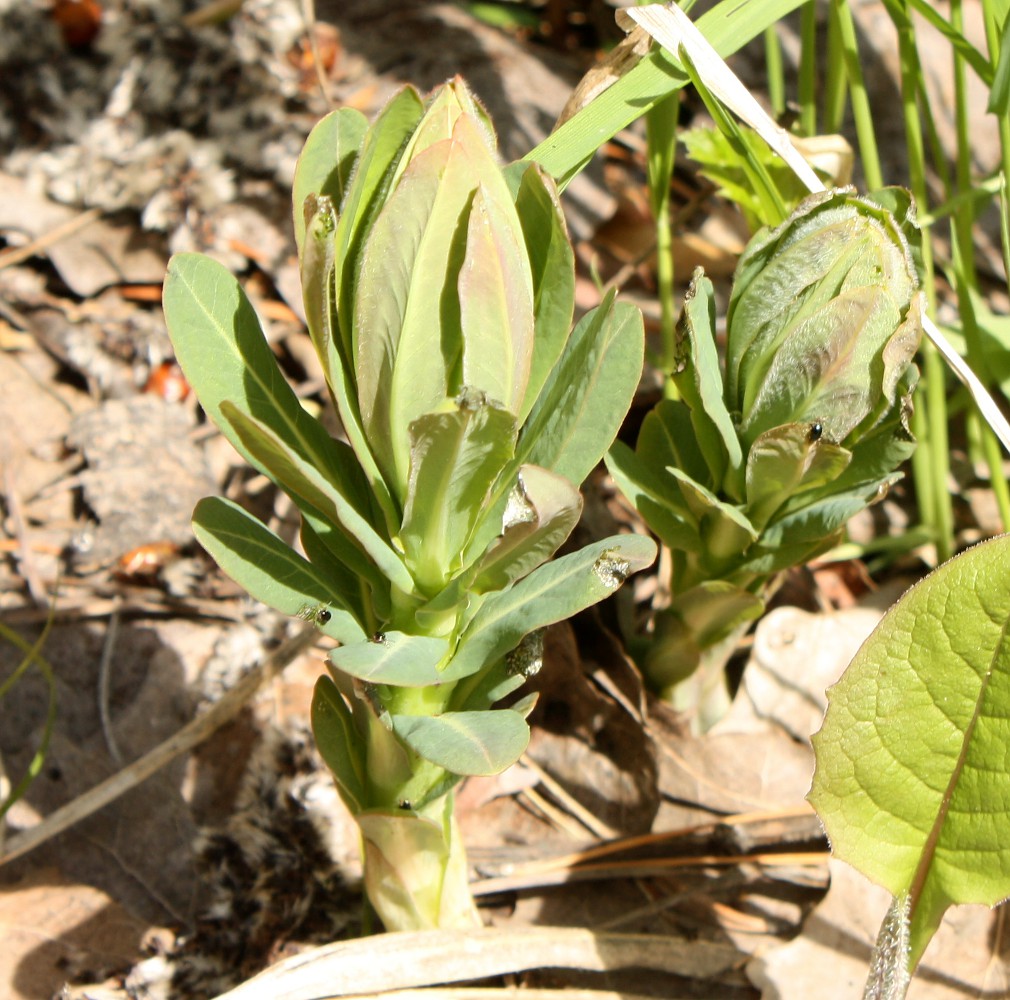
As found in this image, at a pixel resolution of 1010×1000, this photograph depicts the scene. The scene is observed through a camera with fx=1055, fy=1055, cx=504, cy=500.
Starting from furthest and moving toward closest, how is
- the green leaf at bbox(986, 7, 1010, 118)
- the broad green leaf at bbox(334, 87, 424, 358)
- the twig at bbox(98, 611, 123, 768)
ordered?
the twig at bbox(98, 611, 123, 768) < the green leaf at bbox(986, 7, 1010, 118) < the broad green leaf at bbox(334, 87, 424, 358)

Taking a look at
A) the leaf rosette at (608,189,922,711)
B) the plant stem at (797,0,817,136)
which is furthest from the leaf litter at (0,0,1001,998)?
the plant stem at (797,0,817,136)

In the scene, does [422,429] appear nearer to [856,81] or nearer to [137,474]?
[856,81]

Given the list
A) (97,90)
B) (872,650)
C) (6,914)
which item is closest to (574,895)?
(872,650)

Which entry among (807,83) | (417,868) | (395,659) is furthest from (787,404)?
(807,83)

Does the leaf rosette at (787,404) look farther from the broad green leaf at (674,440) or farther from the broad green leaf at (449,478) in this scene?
the broad green leaf at (449,478)

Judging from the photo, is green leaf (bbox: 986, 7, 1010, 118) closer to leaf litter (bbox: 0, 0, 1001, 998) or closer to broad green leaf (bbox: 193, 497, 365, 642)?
leaf litter (bbox: 0, 0, 1001, 998)

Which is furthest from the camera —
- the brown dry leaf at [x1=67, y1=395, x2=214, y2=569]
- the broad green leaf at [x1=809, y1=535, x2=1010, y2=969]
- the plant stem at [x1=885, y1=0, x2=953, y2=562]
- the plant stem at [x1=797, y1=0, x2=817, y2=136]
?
the brown dry leaf at [x1=67, y1=395, x2=214, y2=569]
